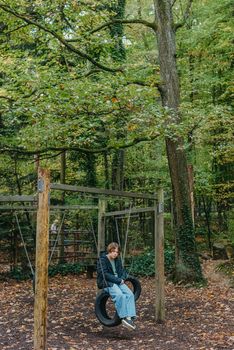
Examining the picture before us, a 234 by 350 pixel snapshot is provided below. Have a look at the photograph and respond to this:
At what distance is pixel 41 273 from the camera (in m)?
4.77

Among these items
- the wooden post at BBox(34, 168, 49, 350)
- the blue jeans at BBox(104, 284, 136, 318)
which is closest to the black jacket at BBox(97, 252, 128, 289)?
the blue jeans at BBox(104, 284, 136, 318)

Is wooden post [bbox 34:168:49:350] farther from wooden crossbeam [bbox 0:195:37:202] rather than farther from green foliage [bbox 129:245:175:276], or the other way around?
green foliage [bbox 129:245:175:276]

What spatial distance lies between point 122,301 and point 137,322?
1221mm

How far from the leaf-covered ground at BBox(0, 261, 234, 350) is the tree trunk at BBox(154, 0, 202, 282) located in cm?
70

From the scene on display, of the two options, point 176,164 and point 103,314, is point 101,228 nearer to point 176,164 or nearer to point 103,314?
point 103,314

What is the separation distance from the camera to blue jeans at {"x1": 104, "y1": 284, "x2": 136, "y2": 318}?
231 inches

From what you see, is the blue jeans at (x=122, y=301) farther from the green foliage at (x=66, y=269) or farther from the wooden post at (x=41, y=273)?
the green foliage at (x=66, y=269)

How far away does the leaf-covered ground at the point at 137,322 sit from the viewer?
18.4 ft

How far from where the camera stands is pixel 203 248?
56.0 feet

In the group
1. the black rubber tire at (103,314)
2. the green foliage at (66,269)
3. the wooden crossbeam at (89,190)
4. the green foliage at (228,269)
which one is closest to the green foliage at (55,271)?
the green foliage at (66,269)

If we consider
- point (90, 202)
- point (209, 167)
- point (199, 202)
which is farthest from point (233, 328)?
point (199, 202)

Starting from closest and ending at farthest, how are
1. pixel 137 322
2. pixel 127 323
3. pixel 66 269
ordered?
pixel 127 323, pixel 137 322, pixel 66 269

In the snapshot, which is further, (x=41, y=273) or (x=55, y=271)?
(x=55, y=271)

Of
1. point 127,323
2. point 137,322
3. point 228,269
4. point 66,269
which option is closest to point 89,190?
point 127,323
